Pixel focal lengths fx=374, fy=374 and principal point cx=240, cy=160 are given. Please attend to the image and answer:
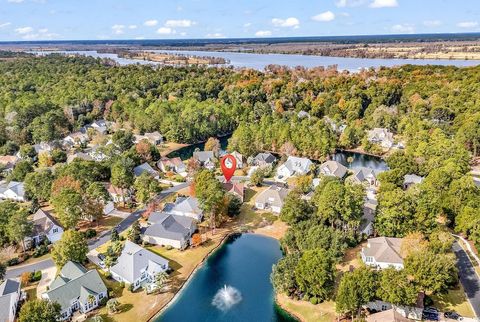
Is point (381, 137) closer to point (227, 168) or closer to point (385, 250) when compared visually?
point (227, 168)

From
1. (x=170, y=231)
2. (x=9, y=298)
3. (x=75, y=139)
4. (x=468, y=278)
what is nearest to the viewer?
(x=9, y=298)

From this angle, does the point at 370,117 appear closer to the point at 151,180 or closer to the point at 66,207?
the point at 151,180

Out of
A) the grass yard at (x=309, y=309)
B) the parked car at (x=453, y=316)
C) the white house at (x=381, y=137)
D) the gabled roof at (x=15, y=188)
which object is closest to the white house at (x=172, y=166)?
the gabled roof at (x=15, y=188)

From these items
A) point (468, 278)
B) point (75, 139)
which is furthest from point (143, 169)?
point (468, 278)

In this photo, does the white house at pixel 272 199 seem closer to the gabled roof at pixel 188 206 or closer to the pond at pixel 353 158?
the gabled roof at pixel 188 206

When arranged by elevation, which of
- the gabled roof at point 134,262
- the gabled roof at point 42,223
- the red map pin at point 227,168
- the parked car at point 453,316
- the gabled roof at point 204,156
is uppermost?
the red map pin at point 227,168

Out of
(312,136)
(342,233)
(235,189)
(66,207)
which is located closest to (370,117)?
(312,136)
